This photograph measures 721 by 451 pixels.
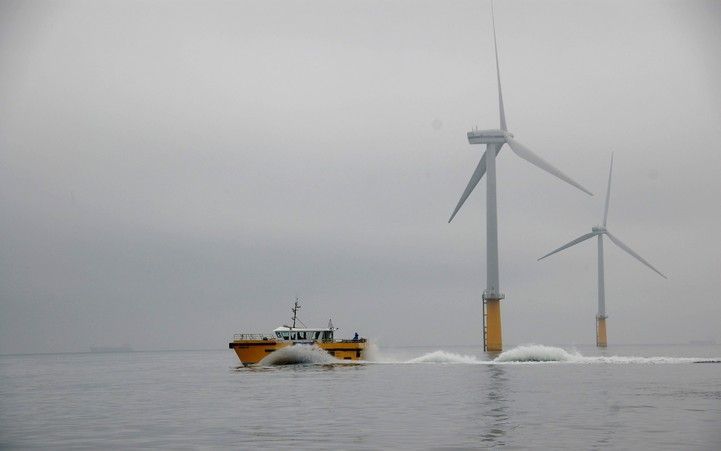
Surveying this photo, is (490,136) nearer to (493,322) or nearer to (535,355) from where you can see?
(493,322)

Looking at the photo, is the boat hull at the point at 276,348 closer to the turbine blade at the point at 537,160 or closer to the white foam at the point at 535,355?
the white foam at the point at 535,355

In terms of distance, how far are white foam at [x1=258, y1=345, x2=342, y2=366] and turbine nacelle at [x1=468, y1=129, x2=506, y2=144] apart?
2644 inches

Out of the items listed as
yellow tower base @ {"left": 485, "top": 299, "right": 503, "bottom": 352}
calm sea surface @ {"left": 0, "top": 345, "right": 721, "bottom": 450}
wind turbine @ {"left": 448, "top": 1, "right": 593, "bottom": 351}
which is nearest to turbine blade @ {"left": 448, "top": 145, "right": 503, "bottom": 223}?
wind turbine @ {"left": 448, "top": 1, "right": 593, "bottom": 351}

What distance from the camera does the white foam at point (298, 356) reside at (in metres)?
96.9

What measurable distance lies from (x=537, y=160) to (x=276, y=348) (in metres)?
63.4

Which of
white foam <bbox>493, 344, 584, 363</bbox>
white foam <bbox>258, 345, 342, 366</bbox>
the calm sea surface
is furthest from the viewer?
white foam <bbox>493, 344, 584, 363</bbox>

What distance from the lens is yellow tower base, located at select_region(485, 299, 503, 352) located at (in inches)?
6033

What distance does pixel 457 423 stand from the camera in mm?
39656

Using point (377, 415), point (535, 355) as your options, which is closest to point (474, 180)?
point (535, 355)

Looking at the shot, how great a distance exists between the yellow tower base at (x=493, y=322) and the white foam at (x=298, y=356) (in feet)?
196

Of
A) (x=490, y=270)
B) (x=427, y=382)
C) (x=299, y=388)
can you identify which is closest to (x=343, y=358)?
(x=427, y=382)

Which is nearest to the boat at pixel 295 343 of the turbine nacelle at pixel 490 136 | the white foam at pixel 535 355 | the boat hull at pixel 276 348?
the boat hull at pixel 276 348

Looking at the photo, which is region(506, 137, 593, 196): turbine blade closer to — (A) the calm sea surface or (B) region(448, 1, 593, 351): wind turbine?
(B) region(448, 1, 593, 351): wind turbine

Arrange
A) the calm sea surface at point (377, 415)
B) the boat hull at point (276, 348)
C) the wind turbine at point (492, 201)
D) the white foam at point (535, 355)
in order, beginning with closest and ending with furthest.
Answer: the calm sea surface at point (377, 415) → the boat hull at point (276, 348) → the white foam at point (535, 355) → the wind turbine at point (492, 201)
